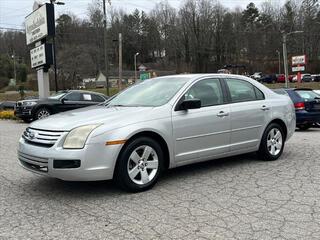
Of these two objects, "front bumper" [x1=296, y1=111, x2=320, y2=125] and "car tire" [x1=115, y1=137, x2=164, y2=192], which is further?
"front bumper" [x1=296, y1=111, x2=320, y2=125]

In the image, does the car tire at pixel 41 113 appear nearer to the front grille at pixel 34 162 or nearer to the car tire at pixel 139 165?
the front grille at pixel 34 162

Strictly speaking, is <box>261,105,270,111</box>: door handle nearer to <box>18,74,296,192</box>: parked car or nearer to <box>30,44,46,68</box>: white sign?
<box>18,74,296,192</box>: parked car

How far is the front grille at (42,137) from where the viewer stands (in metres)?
5.20

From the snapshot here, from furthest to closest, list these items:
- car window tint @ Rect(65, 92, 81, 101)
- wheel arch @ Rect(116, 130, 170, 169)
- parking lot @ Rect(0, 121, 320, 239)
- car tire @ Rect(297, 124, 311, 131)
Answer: car window tint @ Rect(65, 92, 81, 101) → car tire @ Rect(297, 124, 311, 131) → wheel arch @ Rect(116, 130, 170, 169) → parking lot @ Rect(0, 121, 320, 239)

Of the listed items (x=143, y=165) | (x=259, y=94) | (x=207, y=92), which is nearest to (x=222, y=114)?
(x=207, y=92)

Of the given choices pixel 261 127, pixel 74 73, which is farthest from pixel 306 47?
pixel 261 127

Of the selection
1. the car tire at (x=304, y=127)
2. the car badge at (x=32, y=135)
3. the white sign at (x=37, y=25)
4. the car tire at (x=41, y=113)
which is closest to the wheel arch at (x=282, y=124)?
the car badge at (x=32, y=135)

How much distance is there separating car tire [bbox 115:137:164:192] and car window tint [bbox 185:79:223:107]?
106 centimetres

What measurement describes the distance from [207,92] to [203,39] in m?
97.1

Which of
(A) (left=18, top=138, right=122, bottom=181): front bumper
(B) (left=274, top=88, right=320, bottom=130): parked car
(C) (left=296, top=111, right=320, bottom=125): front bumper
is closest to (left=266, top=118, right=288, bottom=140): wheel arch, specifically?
(A) (left=18, top=138, right=122, bottom=181): front bumper

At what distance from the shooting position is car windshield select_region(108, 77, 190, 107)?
20.4ft

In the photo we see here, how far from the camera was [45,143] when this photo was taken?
527 cm

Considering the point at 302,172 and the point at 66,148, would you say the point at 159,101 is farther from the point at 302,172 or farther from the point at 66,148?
the point at 302,172

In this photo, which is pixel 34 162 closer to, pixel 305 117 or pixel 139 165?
pixel 139 165
